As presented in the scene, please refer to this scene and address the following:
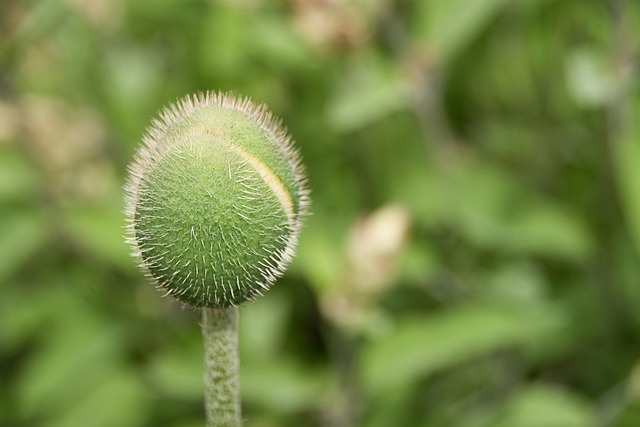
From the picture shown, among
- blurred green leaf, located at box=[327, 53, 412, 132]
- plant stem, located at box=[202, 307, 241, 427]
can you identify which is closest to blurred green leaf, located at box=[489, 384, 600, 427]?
blurred green leaf, located at box=[327, 53, 412, 132]

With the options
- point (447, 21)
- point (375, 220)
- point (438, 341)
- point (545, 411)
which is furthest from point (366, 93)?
point (545, 411)

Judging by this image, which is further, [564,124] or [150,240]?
[564,124]

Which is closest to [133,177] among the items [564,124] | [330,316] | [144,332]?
[330,316]

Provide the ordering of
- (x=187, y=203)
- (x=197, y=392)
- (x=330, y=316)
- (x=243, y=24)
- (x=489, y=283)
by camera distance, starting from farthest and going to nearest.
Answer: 1. (x=243, y=24)
2. (x=489, y=283)
3. (x=197, y=392)
4. (x=330, y=316)
5. (x=187, y=203)

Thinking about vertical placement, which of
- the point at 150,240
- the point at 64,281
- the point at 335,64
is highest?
the point at 335,64

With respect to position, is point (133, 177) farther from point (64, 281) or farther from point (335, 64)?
point (64, 281)

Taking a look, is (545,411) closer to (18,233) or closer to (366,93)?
(366,93)

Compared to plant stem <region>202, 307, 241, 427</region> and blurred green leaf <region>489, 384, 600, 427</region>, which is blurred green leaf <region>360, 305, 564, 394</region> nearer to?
blurred green leaf <region>489, 384, 600, 427</region>
